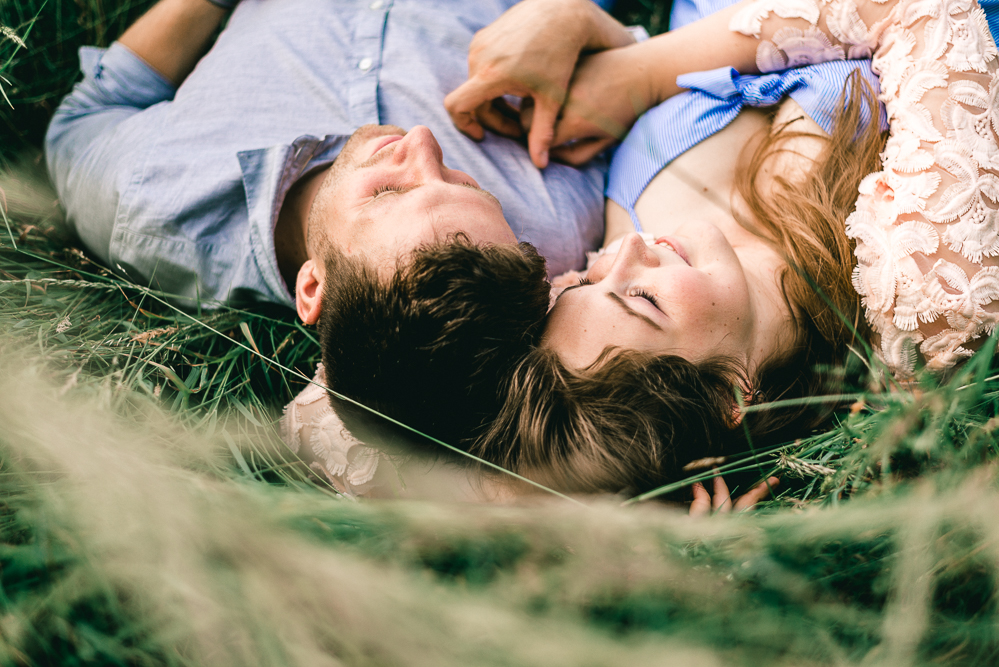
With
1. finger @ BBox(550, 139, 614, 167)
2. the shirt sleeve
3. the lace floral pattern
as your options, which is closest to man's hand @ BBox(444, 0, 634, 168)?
finger @ BBox(550, 139, 614, 167)

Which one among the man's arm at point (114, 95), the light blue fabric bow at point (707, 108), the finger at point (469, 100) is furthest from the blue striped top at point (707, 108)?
the man's arm at point (114, 95)

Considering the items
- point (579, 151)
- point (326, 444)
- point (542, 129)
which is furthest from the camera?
point (579, 151)

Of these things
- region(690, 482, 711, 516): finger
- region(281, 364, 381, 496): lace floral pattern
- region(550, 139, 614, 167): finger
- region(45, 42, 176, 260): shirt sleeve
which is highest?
region(45, 42, 176, 260): shirt sleeve

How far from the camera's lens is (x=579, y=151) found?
2.04 metres

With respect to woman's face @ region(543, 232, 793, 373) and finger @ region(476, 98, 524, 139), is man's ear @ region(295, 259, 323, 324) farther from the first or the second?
finger @ region(476, 98, 524, 139)

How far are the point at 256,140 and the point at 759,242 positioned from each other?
1.68 metres

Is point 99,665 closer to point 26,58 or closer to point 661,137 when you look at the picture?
point 661,137

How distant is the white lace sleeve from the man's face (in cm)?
100

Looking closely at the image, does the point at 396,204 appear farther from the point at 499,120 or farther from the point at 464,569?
the point at 464,569

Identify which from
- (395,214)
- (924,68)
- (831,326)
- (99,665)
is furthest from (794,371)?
(99,665)

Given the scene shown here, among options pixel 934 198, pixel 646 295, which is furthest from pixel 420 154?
pixel 934 198

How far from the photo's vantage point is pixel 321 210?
1528mm

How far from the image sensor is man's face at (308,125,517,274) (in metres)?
1.30

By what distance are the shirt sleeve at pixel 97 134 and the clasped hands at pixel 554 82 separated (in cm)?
117
